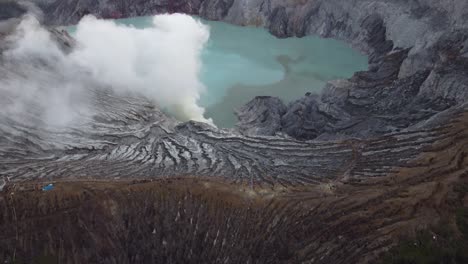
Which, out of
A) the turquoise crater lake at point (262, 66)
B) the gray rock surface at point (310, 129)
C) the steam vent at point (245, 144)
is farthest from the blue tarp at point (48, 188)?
the turquoise crater lake at point (262, 66)

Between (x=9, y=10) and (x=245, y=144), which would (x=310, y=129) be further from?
(x=9, y=10)

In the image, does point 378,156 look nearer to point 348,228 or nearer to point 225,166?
point 348,228

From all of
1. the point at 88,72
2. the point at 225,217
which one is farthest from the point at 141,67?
the point at 225,217

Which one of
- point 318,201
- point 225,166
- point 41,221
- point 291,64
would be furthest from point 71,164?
point 291,64

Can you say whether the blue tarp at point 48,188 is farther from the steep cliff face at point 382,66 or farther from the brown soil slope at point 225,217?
the steep cliff face at point 382,66

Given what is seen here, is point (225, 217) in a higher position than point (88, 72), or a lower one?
lower
